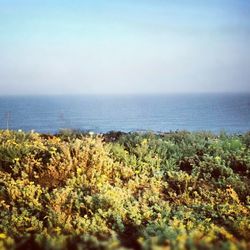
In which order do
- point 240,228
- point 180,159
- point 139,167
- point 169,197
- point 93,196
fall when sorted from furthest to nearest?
point 180,159 < point 139,167 < point 169,197 < point 93,196 < point 240,228

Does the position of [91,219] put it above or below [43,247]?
below

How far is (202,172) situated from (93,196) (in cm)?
303

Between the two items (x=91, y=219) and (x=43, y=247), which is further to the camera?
(x=91, y=219)

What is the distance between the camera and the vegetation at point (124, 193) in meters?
5.95

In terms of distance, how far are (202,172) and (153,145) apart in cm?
187

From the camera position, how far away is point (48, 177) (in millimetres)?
8305

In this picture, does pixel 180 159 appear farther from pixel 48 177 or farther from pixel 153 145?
pixel 48 177

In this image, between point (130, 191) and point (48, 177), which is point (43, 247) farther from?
point (48, 177)

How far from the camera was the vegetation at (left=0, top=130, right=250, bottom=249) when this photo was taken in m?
5.95

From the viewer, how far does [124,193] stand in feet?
23.6

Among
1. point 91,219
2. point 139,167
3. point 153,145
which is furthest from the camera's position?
point 153,145

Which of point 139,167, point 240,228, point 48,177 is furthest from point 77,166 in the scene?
point 240,228

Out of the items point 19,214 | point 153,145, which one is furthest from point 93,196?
point 153,145

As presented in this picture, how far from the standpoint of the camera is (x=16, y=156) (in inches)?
361
